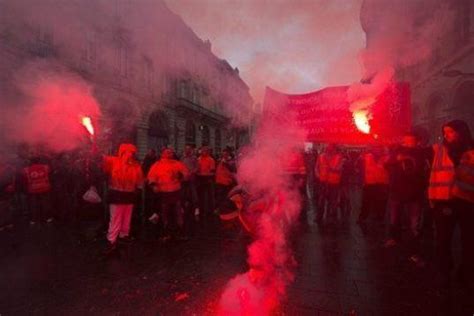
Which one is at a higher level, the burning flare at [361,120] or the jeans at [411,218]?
the burning flare at [361,120]

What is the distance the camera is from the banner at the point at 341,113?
16.1 feet

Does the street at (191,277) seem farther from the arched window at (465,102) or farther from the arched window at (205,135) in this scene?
the arched window at (205,135)

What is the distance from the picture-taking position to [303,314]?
2.67 metres

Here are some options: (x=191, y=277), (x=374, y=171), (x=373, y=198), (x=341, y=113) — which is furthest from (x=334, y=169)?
(x=191, y=277)

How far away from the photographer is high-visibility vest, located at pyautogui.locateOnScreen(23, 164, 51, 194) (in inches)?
248

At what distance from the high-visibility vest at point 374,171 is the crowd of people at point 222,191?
0.06ft

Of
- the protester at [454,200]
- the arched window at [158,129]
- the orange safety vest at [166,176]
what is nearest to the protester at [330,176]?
the protester at [454,200]

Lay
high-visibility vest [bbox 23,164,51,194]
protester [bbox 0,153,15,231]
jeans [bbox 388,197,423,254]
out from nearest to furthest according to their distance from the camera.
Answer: jeans [bbox 388,197,423,254] → protester [bbox 0,153,15,231] → high-visibility vest [bbox 23,164,51,194]

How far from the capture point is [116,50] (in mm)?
7922

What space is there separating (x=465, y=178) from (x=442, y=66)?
11.7 m

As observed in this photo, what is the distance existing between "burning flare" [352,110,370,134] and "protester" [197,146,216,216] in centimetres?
345

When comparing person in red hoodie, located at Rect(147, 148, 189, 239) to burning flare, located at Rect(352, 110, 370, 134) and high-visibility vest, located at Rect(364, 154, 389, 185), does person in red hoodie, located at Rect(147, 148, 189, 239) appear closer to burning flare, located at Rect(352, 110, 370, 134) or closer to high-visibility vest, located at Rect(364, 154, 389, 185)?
burning flare, located at Rect(352, 110, 370, 134)

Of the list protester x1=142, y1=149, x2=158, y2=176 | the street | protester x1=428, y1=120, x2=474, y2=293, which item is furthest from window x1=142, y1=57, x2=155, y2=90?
Result: protester x1=428, y1=120, x2=474, y2=293

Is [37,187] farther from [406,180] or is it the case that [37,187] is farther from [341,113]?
[406,180]
